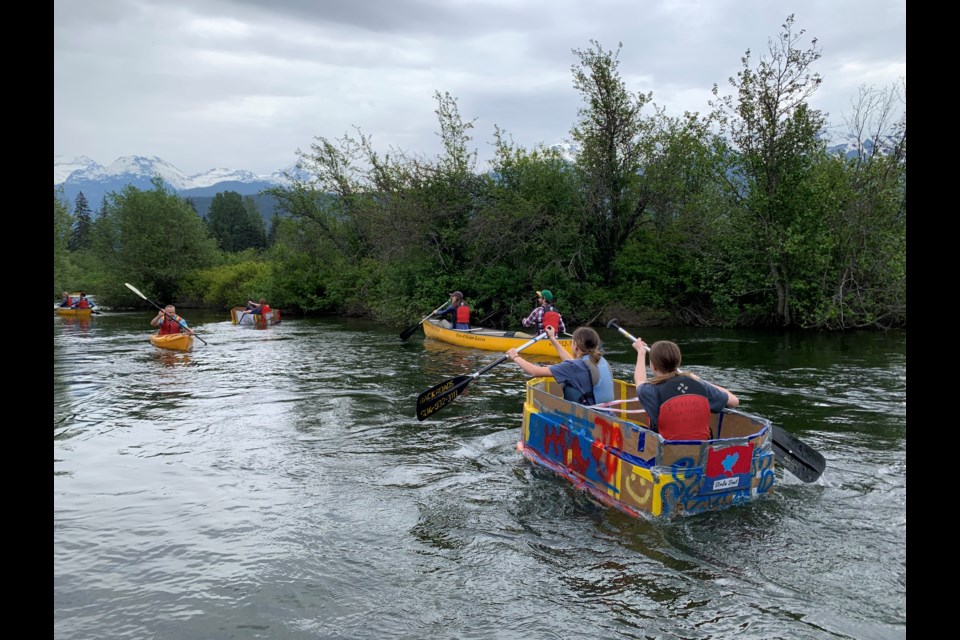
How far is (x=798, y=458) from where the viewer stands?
7.27 m

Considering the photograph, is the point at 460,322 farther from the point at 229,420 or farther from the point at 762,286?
the point at 762,286

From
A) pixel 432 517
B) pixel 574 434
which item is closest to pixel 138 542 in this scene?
pixel 432 517

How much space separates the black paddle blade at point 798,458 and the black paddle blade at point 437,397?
430cm

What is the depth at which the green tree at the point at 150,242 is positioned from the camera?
1833 inches

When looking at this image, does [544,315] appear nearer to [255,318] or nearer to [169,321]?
[169,321]

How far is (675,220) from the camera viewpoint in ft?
95.7

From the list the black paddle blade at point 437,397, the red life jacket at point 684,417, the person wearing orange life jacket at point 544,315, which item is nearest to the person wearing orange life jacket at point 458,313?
the person wearing orange life jacket at point 544,315

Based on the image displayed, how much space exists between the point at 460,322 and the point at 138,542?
50.0ft

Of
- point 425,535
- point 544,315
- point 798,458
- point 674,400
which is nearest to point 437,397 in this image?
point 425,535

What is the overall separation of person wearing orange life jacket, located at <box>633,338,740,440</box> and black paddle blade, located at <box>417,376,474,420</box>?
12.7ft

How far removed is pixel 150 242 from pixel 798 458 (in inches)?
1905

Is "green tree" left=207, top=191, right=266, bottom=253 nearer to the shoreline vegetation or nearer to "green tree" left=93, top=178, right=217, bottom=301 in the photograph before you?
"green tree" left=93, top=178, right=217, bottom=301

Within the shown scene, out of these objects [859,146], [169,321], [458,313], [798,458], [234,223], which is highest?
[234,223]

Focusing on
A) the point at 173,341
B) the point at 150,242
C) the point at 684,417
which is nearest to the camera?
the point at 684,417
